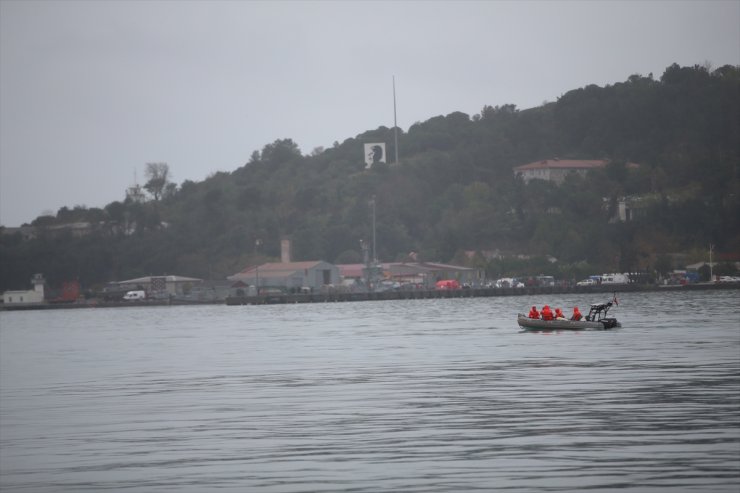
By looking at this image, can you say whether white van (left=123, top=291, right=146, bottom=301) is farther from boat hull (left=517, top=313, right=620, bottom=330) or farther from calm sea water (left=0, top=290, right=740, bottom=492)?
boat hull (left=517, top=313, right=620, bottom=330)

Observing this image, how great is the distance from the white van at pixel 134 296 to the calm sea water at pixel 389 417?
11412 cm

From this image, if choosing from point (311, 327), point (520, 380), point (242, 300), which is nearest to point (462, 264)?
point (242, 300)

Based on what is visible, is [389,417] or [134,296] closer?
[389,417]

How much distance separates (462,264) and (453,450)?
529 feet

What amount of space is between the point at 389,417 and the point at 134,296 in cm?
15107

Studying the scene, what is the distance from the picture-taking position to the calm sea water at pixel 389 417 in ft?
83.7

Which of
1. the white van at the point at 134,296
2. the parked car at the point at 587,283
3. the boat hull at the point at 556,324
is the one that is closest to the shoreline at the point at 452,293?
the parked car at the point at 587,283

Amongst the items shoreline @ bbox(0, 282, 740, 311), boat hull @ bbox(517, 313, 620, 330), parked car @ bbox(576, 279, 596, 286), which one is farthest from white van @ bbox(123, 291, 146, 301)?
boat hull @ bbox(517, 313, 620, 330)

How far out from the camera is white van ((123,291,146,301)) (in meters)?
180

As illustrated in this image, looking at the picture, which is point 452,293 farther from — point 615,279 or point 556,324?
point 556,324

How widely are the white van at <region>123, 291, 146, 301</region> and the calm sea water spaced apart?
374 feet

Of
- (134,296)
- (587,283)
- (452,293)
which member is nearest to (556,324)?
(452,293)

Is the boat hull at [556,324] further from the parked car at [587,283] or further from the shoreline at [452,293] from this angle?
the parked car at [587,283]

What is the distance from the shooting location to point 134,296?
180750 mm
